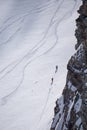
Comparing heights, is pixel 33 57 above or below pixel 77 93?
above

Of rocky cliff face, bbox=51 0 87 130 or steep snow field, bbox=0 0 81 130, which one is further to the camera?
steep snow field, bbox=0 0 81 130

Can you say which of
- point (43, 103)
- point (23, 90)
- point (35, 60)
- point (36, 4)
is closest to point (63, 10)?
point (36, 4)

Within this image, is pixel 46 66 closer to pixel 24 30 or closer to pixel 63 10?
pixel 24 30

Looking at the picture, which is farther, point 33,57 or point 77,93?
point 33,57
